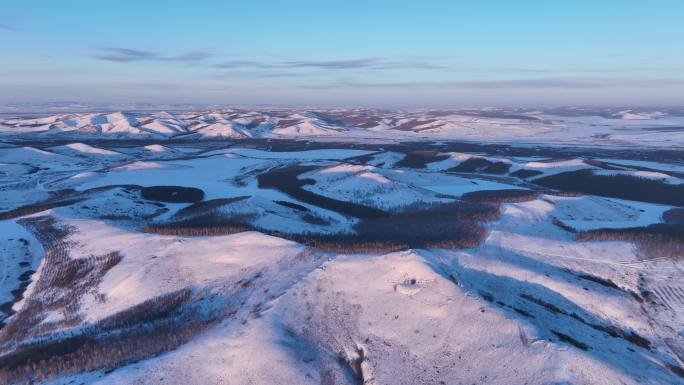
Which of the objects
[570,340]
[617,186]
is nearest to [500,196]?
[617,186]

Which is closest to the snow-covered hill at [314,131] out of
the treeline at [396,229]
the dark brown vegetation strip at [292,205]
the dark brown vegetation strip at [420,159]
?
the dark brown vegetation strip at [420,159]

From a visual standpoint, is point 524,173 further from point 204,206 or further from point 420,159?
point 204,206

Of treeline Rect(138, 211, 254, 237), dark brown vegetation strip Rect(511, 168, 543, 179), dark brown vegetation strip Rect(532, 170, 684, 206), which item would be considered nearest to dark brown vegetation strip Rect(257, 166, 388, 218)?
treeline Rect(138, 211, 254, 237)

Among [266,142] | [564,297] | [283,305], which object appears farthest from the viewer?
[266,142]

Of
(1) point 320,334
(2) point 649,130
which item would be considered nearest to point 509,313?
(1) point 320,334

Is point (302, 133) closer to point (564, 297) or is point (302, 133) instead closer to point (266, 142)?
point (266, 142)

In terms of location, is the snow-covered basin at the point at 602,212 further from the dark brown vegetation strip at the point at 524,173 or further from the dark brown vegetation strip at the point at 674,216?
the dark brown vegetation strip at the point at 524,173
